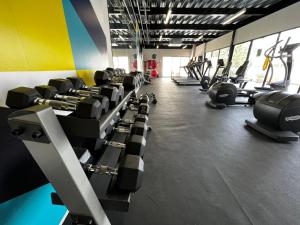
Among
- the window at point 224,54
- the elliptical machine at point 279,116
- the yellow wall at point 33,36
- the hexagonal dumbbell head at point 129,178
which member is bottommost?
the elliptical machine at point 279,116

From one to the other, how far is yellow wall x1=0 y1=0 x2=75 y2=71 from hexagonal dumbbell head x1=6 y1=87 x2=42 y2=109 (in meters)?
0.23

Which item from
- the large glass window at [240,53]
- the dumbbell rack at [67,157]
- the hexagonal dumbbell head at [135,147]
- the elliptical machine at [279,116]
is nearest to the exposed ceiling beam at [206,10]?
the large glass window at [240,53]

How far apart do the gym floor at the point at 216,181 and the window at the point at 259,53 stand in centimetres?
491

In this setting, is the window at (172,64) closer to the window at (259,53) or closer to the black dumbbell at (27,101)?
the window at (259,53)

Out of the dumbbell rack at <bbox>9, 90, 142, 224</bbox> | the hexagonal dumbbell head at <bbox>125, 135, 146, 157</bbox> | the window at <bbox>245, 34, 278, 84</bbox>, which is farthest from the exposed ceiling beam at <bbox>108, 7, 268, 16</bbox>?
the dumbbell rack at <bbox>9, 90, 142, 224</bbox>

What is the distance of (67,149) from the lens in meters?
0.41

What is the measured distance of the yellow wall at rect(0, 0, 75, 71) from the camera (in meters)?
0.66

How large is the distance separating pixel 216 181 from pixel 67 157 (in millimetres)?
1455

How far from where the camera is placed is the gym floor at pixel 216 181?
1.08 m

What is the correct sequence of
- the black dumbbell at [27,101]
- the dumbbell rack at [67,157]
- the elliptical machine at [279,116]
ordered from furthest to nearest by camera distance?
the elliptical machine at [279,116], the black dumbbell at [27,101], the dumbbell rack at [67,157]

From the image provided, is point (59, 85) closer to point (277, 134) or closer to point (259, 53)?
point (277, 134)

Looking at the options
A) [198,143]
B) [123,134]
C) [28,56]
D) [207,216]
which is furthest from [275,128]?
[28,56]

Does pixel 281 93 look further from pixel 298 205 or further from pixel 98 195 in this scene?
pixel 98 195

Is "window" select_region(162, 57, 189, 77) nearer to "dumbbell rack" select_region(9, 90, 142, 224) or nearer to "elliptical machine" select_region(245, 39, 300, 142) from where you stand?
"elliptical machine" select_region(245, 39, 300, 142)
